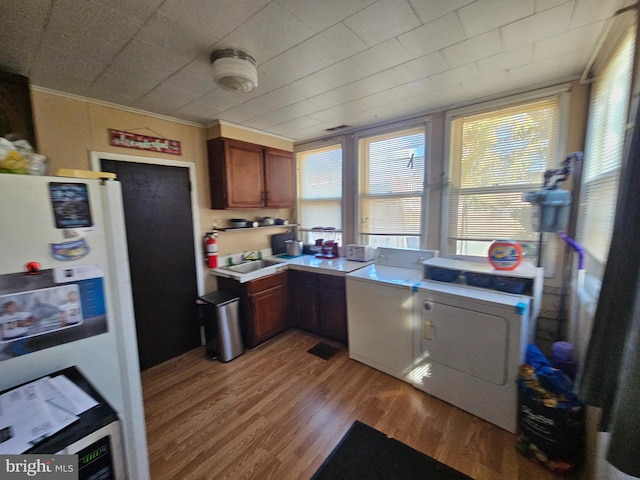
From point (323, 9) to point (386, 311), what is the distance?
2.10 m

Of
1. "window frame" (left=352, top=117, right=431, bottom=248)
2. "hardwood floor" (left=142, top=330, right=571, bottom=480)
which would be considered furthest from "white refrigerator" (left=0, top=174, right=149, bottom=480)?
"window frame" (left=352, top=117, right=431, bottom=248)

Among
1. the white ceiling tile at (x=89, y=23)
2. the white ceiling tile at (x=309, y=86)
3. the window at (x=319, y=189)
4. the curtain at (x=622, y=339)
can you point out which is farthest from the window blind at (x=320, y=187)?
the curtain at (x=622, y=339)

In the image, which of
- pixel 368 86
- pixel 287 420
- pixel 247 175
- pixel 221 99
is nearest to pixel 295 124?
pixel 247 175

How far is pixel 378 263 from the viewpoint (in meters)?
2.77

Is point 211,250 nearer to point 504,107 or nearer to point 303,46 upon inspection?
point 303,46

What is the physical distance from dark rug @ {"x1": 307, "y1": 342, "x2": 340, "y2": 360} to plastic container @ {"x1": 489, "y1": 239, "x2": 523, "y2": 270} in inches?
68.3

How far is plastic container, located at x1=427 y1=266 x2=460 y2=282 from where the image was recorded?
6.97 ft

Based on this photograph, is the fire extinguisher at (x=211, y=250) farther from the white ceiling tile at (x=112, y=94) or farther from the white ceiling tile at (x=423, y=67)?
the white ceiling tile at (x=423, y=67)

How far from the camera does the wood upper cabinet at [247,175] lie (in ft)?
9.36

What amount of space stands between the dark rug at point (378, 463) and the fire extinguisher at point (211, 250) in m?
2.14

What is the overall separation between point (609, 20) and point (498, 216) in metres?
1.40

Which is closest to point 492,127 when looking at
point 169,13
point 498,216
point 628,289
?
point 498,216

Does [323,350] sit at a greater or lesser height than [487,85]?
lesser

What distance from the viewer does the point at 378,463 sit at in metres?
1.56
